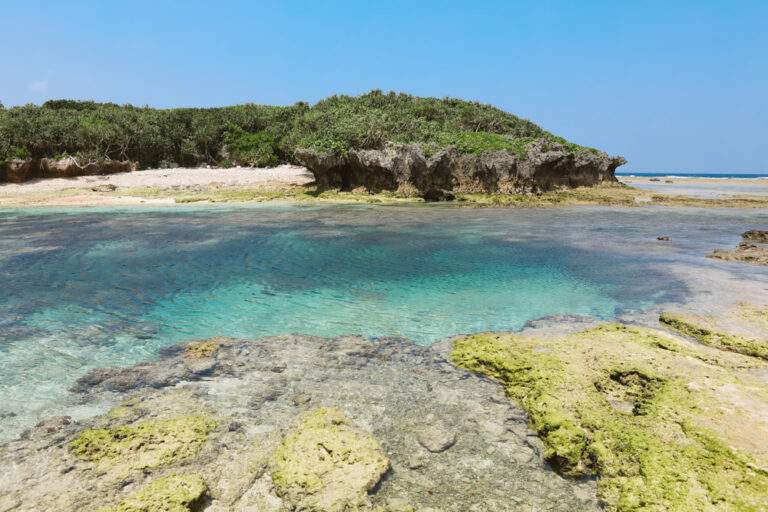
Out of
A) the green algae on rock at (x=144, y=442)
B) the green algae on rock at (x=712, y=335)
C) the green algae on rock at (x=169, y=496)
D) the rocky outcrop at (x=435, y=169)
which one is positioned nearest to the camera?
the green algae on rock at (x=169, y=496)

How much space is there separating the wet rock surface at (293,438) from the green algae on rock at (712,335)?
3.92 meters

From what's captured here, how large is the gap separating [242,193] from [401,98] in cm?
2722

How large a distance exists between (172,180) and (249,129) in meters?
17.2

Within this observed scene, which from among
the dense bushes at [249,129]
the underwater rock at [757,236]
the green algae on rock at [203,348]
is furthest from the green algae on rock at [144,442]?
the dense bushes at [249,129]

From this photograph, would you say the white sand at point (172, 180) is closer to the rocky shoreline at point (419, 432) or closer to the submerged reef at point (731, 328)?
the rocky shoreline at point (419, 432)

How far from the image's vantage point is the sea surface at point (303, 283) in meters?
7.12

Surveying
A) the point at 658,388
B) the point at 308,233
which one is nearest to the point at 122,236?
the point at 308,233

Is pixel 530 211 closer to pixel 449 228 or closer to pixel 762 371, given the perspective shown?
pixel 449 228

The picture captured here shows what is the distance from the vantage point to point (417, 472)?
398cm

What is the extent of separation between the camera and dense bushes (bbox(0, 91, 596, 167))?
117 ft

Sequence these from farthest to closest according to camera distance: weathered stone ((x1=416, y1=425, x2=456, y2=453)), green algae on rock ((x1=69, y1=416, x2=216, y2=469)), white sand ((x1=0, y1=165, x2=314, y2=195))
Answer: white sand ((x1=0, y1=165, x2=314, y2=195))
weathered stone ((x1=416, y1=425, x2=456, y2=453))
green algae on rock ((x1=69, y1=416, x2=216, y2=469))

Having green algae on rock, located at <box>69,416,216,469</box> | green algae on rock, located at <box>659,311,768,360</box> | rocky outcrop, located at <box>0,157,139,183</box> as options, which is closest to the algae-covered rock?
green algae on rock, located at <box>69,416,216,469</box>

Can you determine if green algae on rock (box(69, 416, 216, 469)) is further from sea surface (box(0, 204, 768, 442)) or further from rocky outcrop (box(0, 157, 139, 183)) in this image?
rocky outcrop (box(0, 157, 139, 183))

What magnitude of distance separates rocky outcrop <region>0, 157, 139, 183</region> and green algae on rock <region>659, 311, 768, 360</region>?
44.9m
